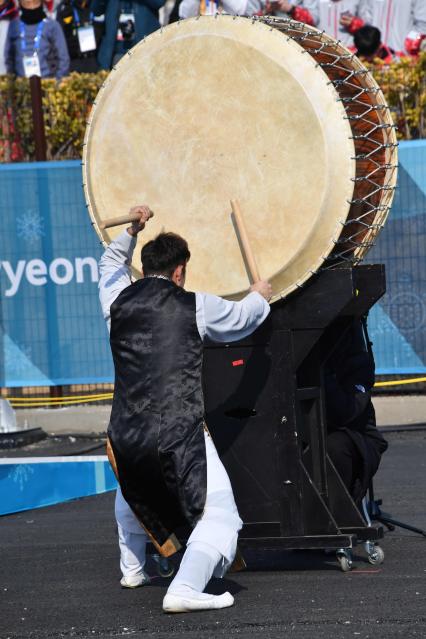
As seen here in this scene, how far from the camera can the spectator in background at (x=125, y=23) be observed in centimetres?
1309

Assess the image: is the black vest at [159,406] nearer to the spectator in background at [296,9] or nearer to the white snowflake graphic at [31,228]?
the white snowflake graphic at [31,228]

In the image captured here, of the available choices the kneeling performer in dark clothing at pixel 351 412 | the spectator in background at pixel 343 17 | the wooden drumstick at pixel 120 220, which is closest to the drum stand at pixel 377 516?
the kneeling performer in dark clothing at pixel 351 412

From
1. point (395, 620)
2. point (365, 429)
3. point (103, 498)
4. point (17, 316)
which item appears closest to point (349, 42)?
point (17, 316)

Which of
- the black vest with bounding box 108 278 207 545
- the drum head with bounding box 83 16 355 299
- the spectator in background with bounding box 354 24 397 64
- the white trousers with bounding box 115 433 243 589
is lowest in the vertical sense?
the white trousers with bounding box 115 433 243 589

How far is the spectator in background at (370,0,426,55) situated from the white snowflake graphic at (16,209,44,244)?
441 cm

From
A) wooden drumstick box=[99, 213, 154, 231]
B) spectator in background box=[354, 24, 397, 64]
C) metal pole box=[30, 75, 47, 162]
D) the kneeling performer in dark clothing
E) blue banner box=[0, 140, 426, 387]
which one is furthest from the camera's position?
spectator in background box=[354, 24, 397, 64]

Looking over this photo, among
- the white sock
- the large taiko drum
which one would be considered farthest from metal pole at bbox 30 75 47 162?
the white sock

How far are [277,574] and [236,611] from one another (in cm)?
70

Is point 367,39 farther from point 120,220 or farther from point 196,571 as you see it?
point 196,571

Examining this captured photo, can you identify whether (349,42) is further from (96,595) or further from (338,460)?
(96,595)

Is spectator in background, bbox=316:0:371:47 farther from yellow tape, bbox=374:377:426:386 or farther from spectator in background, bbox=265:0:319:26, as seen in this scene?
yellow tape, bbox=374:377:426:386

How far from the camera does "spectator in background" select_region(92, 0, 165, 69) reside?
43.0 ft

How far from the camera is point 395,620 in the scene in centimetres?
445

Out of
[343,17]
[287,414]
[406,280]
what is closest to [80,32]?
[343,17]
